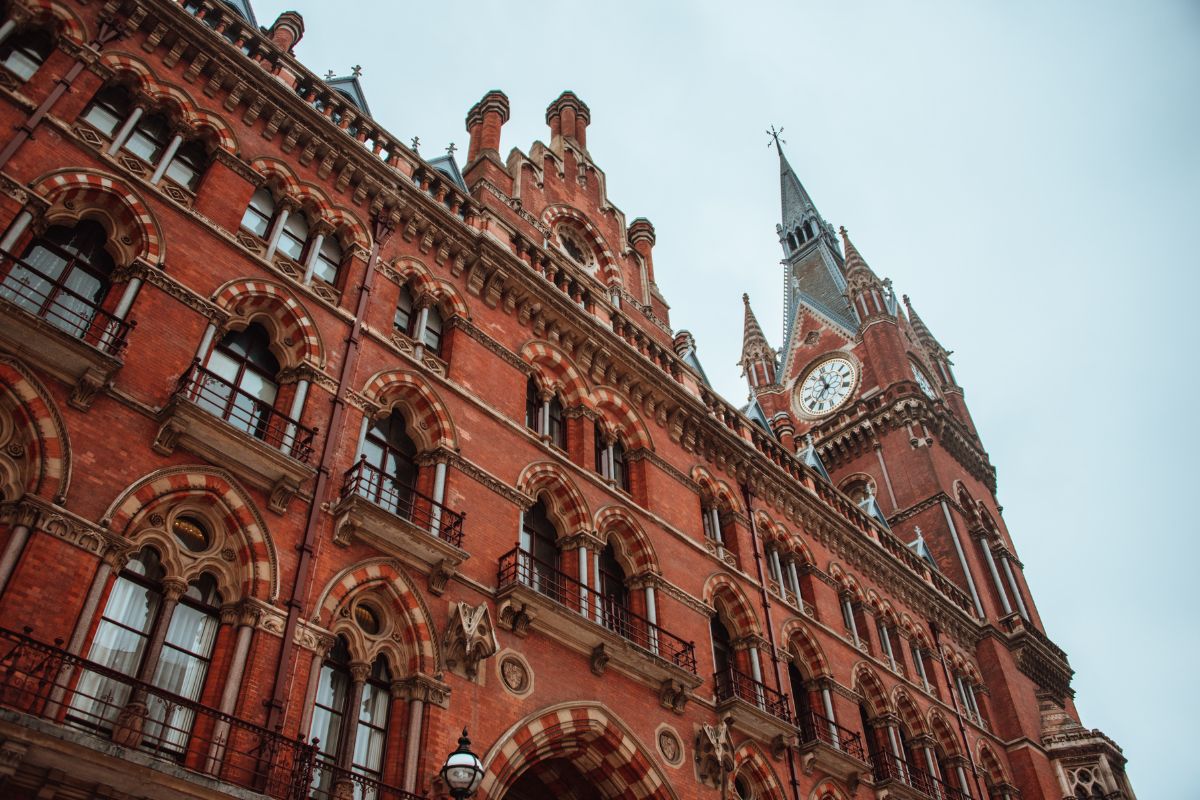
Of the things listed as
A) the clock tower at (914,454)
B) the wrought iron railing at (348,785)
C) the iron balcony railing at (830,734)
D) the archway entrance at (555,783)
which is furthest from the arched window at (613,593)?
the clock tower at (914,454)

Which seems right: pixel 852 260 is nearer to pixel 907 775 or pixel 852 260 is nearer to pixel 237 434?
pixel 907 775

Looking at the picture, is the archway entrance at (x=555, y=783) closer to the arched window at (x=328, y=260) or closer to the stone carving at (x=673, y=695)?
the stone carving at (x=673, y=695)

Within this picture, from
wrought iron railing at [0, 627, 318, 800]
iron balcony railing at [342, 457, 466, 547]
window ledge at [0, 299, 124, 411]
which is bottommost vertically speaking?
wrought iron railing at [0, 627, 318, 800]

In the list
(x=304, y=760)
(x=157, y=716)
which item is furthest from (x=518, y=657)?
(x=157, y=716)

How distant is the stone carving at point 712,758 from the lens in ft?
58.0

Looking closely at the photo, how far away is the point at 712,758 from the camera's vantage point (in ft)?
58.3

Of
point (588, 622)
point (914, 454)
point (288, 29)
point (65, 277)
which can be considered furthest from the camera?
point (914, 454)

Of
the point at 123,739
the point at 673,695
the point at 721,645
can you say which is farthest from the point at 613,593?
the point at 123,739

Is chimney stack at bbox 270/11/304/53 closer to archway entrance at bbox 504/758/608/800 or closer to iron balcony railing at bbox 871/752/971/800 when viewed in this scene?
archway entrance at bbox 504/758/608/800

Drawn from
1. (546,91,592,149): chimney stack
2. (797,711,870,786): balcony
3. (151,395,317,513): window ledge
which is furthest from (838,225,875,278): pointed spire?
(151,395,317,513): window ledge

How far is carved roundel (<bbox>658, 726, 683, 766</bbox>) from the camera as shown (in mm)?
17180

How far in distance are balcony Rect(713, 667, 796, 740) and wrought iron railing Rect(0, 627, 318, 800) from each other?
9247mm

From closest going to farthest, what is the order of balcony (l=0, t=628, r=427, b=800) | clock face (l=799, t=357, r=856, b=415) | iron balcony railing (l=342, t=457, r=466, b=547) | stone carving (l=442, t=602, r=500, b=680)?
1. balcony (l=0, t=628, r=427, b=800)
2. stone carving (l=442, t=602, r=500, b=680)
3. iron balcony railing (l=342, t=457, r=466, b=547)
4. clock face (l=799, t=357, r=856, b=415)

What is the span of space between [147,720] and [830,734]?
15.2 m
